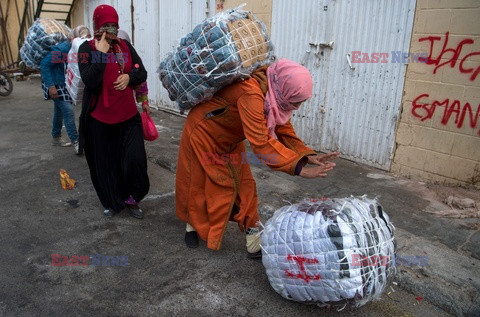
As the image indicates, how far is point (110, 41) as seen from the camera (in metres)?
3.52

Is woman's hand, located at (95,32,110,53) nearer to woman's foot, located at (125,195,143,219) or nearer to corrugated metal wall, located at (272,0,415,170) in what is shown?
woman's foot, located at (125,195,143,219)

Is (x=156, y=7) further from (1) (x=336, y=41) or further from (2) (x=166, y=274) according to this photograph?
(2) (x=166, y=274)

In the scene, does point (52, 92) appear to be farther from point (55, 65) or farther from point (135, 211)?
point (135, 211)

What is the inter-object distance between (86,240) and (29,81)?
1020cm

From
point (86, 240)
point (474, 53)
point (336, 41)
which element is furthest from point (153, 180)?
point (474, 53)

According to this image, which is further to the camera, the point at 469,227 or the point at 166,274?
the point at 469,227

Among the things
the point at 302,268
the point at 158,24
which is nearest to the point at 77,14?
the point at 158,24

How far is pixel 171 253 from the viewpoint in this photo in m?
3.32

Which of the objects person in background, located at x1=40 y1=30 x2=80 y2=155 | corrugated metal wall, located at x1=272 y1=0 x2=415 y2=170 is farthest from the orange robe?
person in background, located at x1=40 y1=30 x2=80 y2=155

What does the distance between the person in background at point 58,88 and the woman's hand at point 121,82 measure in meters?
2.14

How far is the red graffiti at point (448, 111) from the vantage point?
4152mm

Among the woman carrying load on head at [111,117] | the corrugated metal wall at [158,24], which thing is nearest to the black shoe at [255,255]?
the woman carrying load on head at [111,117]

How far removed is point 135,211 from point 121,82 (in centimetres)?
119

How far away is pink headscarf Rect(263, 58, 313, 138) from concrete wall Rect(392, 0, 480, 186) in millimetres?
2388
